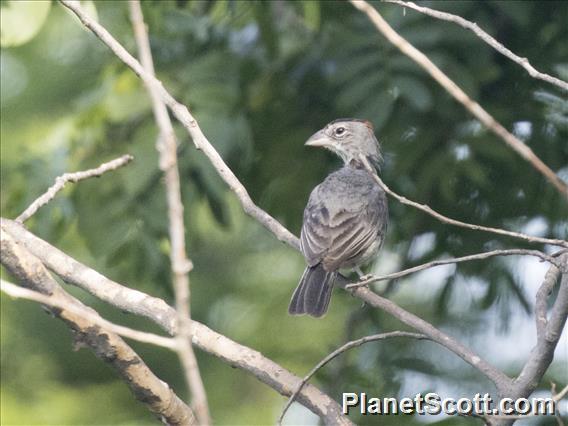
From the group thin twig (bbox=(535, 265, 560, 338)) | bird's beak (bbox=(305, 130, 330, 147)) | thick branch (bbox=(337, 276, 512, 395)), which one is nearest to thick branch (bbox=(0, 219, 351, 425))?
thick branch (bbox=(337, 276, 512, 395))

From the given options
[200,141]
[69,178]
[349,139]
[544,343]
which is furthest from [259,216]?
[349,139]

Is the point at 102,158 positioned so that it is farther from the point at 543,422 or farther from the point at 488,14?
the point at 543,422

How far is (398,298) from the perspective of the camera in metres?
7.66

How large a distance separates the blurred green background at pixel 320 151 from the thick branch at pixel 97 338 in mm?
2101

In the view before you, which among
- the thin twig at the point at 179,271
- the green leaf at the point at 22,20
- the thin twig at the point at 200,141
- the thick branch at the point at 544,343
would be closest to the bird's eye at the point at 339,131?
the thin twig at the point at 200,141

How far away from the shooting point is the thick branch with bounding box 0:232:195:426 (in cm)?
351

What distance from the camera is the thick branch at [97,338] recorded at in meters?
3.51

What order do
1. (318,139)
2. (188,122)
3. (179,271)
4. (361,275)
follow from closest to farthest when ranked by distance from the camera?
(179,271) → (188,122) → (361,275) → (318,139)

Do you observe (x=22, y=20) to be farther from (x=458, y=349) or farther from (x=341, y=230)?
(x=458, y=349)

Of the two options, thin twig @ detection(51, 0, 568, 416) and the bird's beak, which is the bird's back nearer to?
the bird's beak

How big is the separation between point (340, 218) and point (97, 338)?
2.87 meters

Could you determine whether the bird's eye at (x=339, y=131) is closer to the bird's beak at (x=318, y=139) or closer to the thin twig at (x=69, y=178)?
the bird's beak at (x=318, y=139)

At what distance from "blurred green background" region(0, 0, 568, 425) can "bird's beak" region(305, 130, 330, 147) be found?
18 cm

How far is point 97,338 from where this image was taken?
359cm
